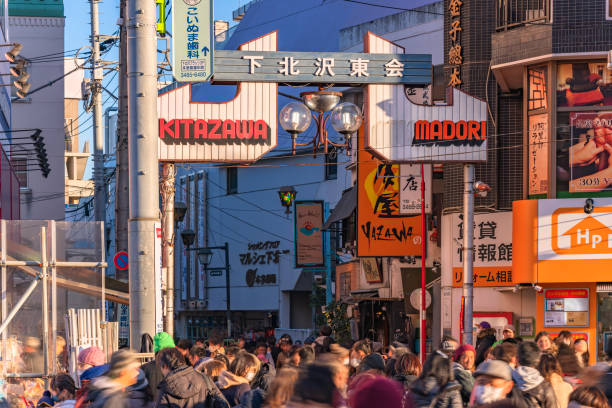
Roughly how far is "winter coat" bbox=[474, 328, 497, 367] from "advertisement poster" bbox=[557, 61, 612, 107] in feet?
26.1

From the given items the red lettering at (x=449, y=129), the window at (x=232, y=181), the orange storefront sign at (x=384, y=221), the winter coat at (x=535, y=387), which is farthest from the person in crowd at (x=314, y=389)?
the window at (x=232, y=181)

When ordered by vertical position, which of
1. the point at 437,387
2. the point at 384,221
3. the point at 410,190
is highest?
the point at 410,190

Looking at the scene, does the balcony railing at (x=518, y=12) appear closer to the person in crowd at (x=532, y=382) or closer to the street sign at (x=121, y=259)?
the street sign at (x=121, y=259)

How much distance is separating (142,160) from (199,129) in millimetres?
7513

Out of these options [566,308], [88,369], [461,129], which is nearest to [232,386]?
[88,369]

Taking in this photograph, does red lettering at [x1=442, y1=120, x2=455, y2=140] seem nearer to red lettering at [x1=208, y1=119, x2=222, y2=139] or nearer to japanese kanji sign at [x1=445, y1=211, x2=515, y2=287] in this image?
red lettering at [x1=208, y1=119, x2=222, y2=139]

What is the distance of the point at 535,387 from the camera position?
900cm

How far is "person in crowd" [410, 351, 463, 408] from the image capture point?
8.79 meters

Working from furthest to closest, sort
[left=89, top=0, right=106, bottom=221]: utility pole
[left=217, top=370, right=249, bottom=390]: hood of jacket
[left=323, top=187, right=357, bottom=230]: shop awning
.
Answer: [left=89, top=0, right=106, bottom=221]: utility pole < [left=323, top=187, right=357, bottom=230]: shop awning < [left=217, top=370, right=249, bottom=390]: hood of jacket

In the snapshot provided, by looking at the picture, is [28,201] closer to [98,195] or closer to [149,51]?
[98,195]

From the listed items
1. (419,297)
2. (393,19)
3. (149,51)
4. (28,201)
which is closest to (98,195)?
(419,297)

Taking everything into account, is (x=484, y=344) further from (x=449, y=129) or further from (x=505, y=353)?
(x=449, y=129)

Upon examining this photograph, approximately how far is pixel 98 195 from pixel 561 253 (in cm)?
1770

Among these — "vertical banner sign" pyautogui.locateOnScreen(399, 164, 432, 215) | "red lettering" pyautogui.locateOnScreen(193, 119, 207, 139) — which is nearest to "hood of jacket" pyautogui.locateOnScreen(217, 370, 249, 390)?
"red lettering" pyautogui.locateOnScreen(193, 119, 207, 139)
